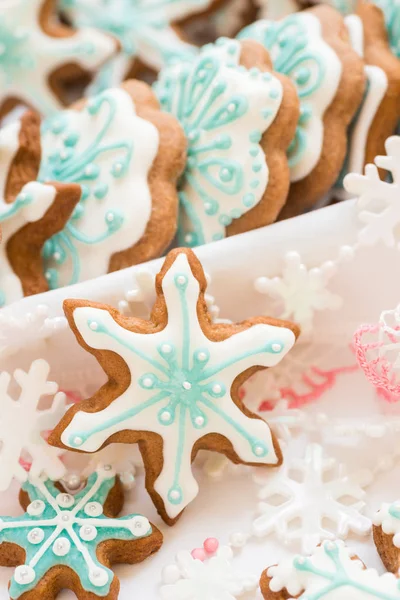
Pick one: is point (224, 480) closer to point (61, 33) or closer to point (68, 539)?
point (68, 539)

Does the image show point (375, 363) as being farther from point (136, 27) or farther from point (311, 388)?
point (136, 27)

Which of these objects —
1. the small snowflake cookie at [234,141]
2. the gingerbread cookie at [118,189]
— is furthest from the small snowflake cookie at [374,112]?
the gingerbread cookie at [118,189]

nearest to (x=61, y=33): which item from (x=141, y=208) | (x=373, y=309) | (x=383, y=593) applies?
(x=141, y=208)

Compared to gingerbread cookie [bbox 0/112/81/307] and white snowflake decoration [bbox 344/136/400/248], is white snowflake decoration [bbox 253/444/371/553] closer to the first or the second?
white snowflake decoration [bbox 344/136/400/248]

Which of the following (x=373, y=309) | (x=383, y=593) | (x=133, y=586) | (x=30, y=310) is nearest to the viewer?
(x=383, y=593)

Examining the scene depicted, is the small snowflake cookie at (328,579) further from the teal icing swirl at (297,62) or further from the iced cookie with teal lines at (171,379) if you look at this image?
the teal icing swirl at (297,62)
